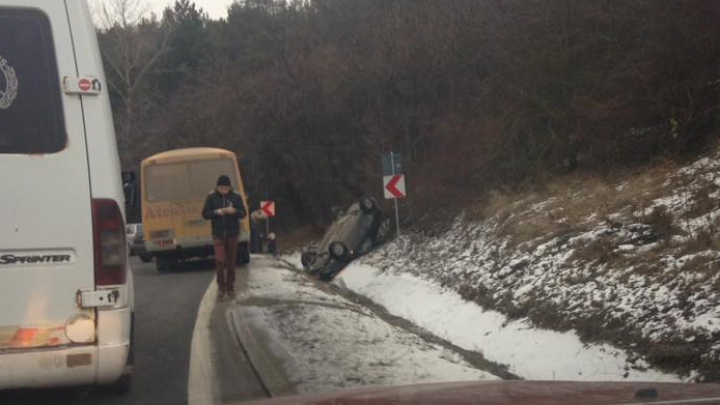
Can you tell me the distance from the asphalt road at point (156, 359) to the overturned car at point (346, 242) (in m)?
5.76

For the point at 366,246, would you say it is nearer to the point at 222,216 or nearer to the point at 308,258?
the point at 308,258

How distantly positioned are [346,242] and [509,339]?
1120 centimetres

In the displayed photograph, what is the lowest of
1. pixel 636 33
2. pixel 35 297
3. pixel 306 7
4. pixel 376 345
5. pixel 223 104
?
pixel 376 345

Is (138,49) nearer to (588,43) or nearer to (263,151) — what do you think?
(263,151)

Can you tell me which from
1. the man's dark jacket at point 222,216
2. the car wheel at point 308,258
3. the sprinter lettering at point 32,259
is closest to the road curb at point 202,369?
the man's dark jacket at point 222,216

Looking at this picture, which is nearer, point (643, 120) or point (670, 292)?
point (670, 292)

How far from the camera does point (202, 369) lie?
7.56m

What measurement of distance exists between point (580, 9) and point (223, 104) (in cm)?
2604

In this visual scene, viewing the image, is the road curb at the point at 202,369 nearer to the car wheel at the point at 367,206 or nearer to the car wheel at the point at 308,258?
Result: the car wheel at the point at 308,258

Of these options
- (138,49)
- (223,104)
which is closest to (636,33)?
(223,104)

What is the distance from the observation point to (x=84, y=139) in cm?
515

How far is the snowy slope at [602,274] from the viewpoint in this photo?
7496 millimetres

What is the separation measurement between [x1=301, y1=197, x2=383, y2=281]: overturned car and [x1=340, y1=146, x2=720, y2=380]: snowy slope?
3481 mm

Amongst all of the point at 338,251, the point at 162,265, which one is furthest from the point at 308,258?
the point at 162,265
